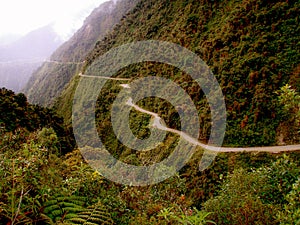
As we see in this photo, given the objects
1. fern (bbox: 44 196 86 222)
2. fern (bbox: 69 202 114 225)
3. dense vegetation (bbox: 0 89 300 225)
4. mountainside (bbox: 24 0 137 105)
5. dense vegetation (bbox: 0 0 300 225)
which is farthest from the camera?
mountainside (bbox: 24 0 137 105)

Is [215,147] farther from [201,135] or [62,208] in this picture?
[62,208]

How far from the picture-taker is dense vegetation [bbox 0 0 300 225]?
3984mm

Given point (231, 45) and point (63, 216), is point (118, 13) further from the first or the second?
point (63, 216)

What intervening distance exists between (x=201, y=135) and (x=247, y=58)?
29.0 feet

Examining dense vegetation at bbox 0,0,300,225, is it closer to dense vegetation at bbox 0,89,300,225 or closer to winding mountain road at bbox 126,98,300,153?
dense vegetation at bbox 0,89,300,225

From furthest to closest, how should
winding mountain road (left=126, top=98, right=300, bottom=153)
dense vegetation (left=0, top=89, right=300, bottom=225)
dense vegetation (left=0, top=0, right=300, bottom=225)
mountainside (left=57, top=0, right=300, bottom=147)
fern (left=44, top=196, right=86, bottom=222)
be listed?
mountainside (left=57, top=0, right=300, bottom=147), winding mountain road (left=126, top=98, right=300, bottom=153), dense vegetation (left=0, top=0, right=300, bottom=225), fern (left=44, top=196, right=86, bottom=222), dense vegetation (left=0, top=89, right=300, bottom=225)

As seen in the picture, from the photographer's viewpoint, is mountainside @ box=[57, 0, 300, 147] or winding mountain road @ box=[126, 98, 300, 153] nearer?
winding mountain road @ box=[126, 98, 300, 153]

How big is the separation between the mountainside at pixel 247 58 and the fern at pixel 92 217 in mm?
19223

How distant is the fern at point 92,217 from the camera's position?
3678 mm

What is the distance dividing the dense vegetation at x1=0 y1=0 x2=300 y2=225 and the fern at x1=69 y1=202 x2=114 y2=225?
0.06ft

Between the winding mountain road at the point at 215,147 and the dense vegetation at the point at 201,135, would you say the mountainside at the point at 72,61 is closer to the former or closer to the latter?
the dense vegetation at the point at 201,135

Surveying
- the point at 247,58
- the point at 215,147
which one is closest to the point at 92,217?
the point at 215,147

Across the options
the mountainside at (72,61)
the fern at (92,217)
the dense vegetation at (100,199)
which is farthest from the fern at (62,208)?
the mountainside at (72,61)

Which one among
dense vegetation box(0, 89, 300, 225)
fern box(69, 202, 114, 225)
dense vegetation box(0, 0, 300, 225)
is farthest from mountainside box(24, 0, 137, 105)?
fern box(69, 202, 114, 225)
